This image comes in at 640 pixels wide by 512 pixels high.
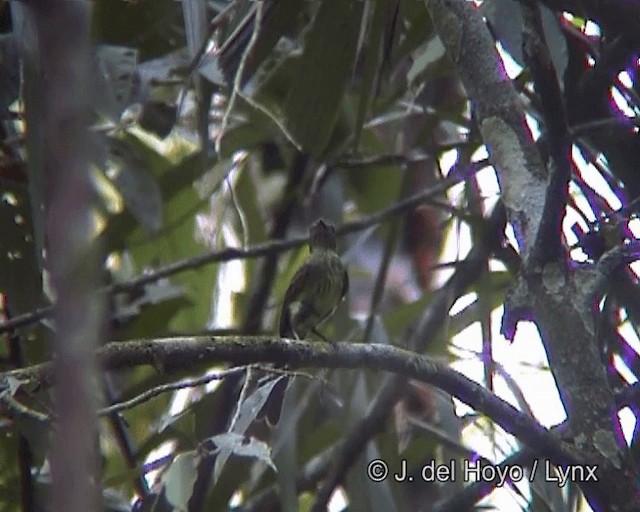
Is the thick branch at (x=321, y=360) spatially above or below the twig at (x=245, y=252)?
below

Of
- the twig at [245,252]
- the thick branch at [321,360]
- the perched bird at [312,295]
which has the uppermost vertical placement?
the twig at [245,252]

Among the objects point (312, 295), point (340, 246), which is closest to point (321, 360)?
point (312, 295)

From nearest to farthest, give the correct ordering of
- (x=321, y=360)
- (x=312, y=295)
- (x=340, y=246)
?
(x=321, y=360), (x=312, y=295), (x=340, y=246)

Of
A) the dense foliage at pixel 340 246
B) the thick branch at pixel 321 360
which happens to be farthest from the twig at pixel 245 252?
the thick branch at pixel 321 360

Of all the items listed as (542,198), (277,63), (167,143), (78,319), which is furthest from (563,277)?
(167,143)

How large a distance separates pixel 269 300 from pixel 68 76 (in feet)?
11.2

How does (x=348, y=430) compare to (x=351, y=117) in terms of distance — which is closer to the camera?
(x=348, y=430)

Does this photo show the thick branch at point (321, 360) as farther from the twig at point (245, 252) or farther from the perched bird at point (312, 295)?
the perched bird at point (312, 295)

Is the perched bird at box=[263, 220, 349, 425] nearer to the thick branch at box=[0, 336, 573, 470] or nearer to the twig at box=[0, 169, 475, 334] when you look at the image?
the twig at box=[0, 169, 475, 334]

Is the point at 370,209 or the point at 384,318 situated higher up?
the point at 370,209

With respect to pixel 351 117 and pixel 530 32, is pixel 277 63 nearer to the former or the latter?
pixel 351 117

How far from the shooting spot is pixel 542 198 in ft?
5.02

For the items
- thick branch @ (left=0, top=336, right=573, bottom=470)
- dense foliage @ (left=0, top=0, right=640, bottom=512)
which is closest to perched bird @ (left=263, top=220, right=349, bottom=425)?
dense foliage @ (left=0, top=0, right=640, bottom=512)

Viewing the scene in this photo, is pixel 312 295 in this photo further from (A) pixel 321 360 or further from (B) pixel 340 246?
(A) pixel 321 360
